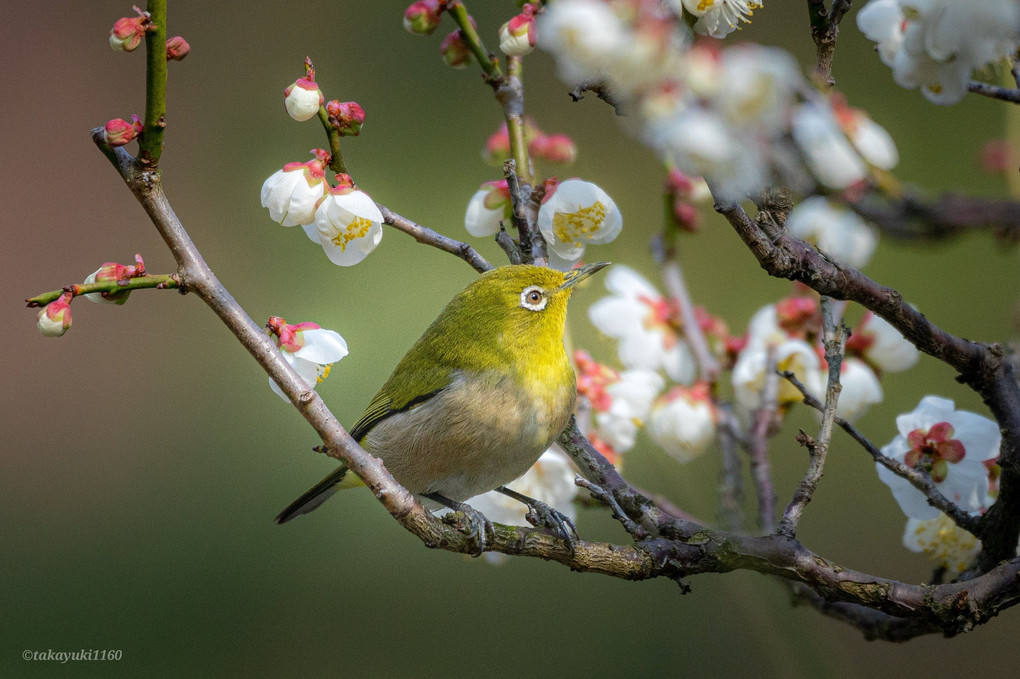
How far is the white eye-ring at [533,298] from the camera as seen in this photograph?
1.00 meters

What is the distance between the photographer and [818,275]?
650 mm

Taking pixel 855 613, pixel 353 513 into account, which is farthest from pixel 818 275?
pixel 353 513

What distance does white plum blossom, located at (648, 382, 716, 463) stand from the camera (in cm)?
112

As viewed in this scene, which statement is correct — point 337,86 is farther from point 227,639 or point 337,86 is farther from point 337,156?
point 337,156

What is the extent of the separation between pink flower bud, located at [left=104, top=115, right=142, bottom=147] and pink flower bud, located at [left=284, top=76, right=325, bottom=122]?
0.17m

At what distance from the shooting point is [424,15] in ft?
2.76

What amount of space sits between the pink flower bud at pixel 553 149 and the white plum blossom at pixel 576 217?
0.59 ft

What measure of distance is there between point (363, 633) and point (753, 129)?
5.43ft

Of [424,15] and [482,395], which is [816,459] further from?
[424,15]

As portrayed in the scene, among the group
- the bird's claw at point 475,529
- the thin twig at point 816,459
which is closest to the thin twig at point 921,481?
the thin twig at point 816,459

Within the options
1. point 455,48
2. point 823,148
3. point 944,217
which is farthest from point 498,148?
point 944,217

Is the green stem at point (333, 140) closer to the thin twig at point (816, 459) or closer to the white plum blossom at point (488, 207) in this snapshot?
the white plum blossom at point (488, 207)

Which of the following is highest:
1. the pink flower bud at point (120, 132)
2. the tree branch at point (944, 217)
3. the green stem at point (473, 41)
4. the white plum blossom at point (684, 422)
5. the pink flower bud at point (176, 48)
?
the green stem at point (473, 41)

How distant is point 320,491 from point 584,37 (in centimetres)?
77
